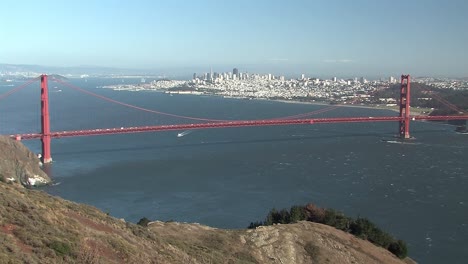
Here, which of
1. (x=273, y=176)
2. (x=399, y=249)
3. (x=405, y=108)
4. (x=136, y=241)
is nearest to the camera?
(x=136, y=241)

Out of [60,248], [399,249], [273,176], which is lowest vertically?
[273,176]

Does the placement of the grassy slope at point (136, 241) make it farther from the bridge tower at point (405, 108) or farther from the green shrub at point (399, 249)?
the bridge tower at point (405, 108)

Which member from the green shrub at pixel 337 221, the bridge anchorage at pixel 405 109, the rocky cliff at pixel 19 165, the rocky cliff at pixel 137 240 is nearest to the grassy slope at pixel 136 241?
the rocky cliff at pixel 137 240

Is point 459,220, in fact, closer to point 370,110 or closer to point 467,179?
point 467,179

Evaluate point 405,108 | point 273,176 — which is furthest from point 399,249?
point 405,108

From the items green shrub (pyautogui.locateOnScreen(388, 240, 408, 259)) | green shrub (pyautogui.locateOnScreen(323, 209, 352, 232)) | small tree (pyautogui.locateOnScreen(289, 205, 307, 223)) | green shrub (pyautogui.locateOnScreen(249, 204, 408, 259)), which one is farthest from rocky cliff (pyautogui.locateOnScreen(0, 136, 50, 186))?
green shrub (pyautogui.locateOnScreen(388, 240, 408, 259))

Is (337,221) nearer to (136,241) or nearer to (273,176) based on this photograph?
(136,241)

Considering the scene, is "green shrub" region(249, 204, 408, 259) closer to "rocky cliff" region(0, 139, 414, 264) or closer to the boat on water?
"rocky cliff" region(0, 139, 414, 264)
